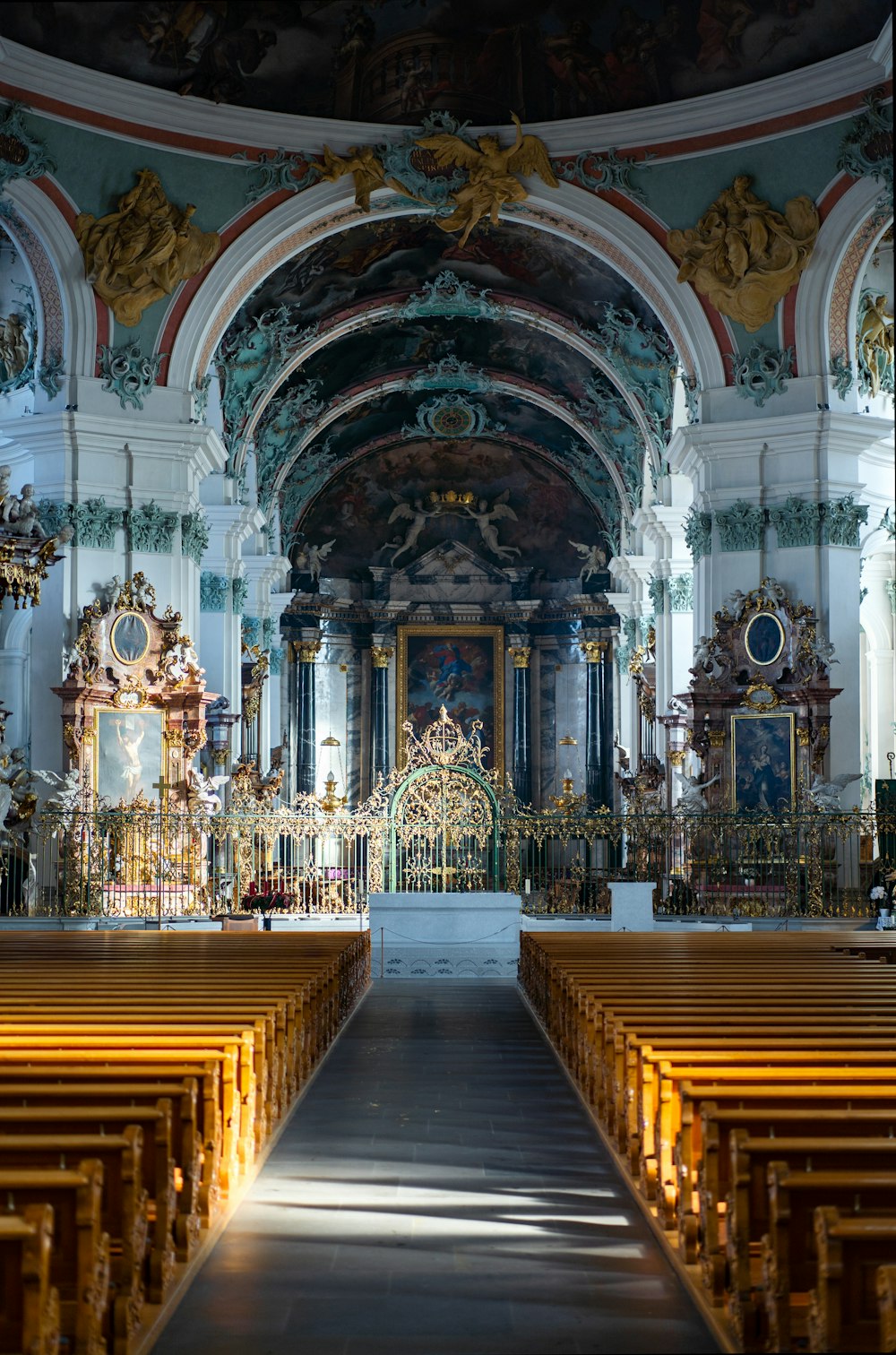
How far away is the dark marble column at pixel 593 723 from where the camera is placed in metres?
36.5

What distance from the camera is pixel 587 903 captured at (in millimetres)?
26469

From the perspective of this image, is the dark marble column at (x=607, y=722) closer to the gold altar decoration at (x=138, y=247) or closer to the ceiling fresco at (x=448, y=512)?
the ceiling fresco at (x=448, y=512)

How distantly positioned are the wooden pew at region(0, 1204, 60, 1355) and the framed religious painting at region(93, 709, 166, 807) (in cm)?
1773

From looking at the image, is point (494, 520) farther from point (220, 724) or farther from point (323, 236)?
point (323, 236)

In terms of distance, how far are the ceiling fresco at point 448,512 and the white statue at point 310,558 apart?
388mm

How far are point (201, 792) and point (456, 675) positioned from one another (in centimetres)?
1715

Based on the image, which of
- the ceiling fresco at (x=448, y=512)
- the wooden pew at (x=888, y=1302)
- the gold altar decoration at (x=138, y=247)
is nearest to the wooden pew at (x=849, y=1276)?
the wooden pew at (x=888, y=1302)

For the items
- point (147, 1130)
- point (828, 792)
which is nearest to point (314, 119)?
point (828, 792)

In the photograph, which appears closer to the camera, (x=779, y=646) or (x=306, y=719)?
(x=779, y=646)

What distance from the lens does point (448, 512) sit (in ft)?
126

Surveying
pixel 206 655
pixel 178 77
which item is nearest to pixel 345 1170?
pixel 178 77

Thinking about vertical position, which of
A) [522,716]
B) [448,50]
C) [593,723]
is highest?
[448,50]

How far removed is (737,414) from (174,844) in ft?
32.8

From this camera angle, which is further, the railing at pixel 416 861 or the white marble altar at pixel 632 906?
the railing at pixel 416 861
